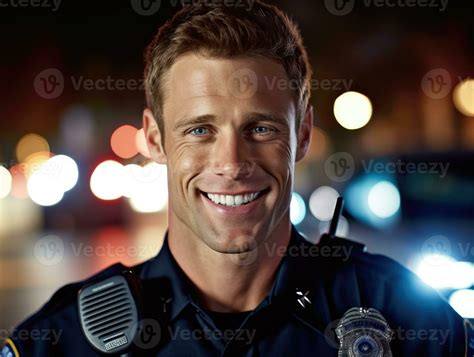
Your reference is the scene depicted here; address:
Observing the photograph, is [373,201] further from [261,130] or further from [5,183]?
[5,183]

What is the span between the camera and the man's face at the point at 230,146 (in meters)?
2.34

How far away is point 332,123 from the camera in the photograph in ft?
74.1

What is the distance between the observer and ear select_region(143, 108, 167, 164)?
2566 millimetres

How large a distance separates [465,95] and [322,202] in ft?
12.6

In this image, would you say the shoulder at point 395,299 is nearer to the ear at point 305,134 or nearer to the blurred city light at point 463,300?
the ear at point 305,134

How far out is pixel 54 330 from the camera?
8.02 feet

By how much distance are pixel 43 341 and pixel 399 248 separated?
834cm

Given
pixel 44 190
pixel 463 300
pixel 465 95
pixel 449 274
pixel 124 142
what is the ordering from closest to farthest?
1. pixel 463 300
2. pixel 449 274
3. pixel 465 95
4. pixel 44 190
5. pixel 124 142

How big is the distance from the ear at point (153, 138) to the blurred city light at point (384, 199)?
9.60 m

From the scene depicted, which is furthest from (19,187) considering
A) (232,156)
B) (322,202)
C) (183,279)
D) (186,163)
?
(232,156)

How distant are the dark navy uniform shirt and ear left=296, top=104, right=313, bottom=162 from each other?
0.26 metres

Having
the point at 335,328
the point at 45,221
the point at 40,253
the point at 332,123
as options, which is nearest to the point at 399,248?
the point at 40,253

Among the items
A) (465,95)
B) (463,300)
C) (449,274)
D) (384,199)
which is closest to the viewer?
(463,300)

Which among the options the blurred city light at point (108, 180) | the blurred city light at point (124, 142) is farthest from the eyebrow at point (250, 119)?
the blurred city light at point (124, 142)
